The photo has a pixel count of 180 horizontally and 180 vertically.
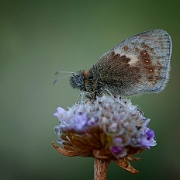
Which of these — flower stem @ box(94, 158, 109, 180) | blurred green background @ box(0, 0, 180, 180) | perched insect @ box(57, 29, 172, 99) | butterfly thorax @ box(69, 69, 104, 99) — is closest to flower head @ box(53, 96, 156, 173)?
flower stem @ box(94, 158, 109, 180)

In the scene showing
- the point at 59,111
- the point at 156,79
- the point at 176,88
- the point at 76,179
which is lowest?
the point at 76,179

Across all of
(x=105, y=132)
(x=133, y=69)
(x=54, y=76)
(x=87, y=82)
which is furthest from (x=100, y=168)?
(x=54, y=76)

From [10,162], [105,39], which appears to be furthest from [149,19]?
[10,162]

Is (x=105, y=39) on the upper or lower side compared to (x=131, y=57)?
upper

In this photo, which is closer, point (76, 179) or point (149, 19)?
point (76, 179)

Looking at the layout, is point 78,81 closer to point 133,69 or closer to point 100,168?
point 133,69

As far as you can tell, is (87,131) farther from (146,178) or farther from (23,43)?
(23,43)
